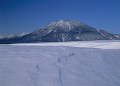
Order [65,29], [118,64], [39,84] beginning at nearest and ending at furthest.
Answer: [39,84] → [118,64] → [65,29]

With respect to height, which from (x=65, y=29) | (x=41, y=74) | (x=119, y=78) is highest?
(x=65, y=29)

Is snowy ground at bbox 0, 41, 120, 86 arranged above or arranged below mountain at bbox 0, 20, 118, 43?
below

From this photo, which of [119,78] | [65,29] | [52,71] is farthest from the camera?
[65,29]

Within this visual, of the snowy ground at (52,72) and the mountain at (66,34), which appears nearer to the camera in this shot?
the snowy ground at (52,72)

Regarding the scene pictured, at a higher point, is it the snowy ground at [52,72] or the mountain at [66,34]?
the mountain at [66,34]

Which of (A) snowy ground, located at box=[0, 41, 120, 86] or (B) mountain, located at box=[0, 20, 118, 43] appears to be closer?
(A) snowy ground, located at box=[0, 41, 120, 86]

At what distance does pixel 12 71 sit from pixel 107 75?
3.40m

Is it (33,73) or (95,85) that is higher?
(33,73)

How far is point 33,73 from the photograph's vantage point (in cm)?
545

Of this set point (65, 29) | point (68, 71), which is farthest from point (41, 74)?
point (65, 29)

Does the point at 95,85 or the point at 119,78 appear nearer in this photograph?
the point at 95,85

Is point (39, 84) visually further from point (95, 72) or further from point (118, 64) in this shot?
point (118, 64)

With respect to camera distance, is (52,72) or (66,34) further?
(66,34)

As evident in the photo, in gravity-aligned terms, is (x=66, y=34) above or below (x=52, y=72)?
above
